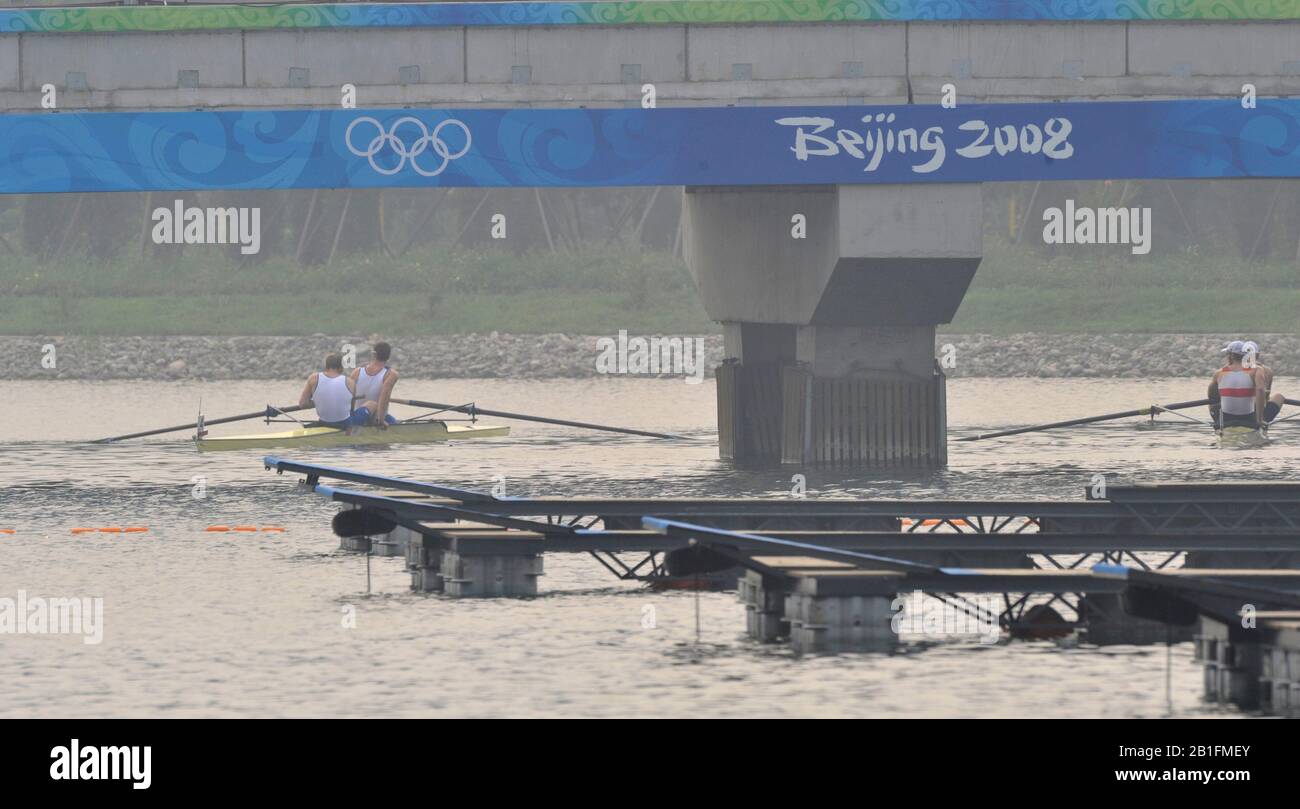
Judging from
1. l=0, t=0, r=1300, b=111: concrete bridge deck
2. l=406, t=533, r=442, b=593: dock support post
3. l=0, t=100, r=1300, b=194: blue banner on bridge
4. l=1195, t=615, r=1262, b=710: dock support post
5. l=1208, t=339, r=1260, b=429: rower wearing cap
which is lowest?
l=1195, t=615, r=1262, b=710: dock support post

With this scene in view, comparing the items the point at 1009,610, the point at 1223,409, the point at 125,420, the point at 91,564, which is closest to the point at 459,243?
the point at 125,420

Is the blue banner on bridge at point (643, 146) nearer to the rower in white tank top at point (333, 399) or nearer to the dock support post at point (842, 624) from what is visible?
the rower in white tank top at point (333, 399)

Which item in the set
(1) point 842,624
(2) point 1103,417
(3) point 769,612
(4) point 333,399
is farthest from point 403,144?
(1) point 842,624

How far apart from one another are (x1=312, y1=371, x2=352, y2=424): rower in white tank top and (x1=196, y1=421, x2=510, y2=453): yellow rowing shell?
0.21m

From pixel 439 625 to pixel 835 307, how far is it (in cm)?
1426

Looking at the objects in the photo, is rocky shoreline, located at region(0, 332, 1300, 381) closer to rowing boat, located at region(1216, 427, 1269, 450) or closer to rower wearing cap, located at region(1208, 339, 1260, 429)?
rower wearing cap, located at region(1208, 339, 1260, 429)

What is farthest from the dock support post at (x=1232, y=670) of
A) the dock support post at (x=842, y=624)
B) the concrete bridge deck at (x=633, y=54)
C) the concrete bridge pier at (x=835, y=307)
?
the concrete bridge deck at (x=633, y=54)

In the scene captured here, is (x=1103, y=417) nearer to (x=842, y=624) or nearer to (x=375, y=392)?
(x=375, y=392)

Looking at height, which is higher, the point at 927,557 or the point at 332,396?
the point at 332,396

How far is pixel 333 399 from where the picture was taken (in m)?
37.8

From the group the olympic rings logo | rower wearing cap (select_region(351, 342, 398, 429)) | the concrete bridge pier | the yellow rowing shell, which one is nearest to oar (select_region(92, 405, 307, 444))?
the yellow rowing shell

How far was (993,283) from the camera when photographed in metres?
81.6

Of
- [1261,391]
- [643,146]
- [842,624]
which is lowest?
[842,624]

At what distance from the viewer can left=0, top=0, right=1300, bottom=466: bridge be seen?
32719 millimetres
